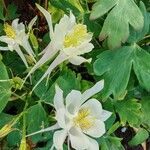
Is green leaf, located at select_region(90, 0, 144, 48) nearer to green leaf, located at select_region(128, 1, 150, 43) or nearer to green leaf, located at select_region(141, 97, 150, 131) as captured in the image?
green leaf, located at select_region(128, 1, 150, 43)

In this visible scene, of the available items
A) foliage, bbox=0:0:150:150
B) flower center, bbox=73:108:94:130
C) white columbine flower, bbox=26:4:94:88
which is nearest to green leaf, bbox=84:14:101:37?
foliage, bbox=0:0:150:150

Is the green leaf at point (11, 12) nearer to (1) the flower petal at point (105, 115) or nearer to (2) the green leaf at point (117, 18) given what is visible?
(2) the green leaf at point (117, 18)

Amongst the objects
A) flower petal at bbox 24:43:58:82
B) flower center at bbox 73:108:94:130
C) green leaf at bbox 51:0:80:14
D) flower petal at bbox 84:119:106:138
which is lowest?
flower petal at bbox 84:119:106:138

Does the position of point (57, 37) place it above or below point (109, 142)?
above

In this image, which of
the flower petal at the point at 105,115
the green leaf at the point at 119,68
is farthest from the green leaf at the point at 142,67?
the flower petal at the point at 105,115

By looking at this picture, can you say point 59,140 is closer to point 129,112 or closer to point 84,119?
point 84,119

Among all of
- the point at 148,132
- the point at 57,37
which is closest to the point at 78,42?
the point at 57,37

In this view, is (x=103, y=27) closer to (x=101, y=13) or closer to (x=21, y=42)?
(x=101, y=13)

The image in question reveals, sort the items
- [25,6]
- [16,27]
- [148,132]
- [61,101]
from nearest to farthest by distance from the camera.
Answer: [61,101] → [16,27] → [148,132] → [25,6]
